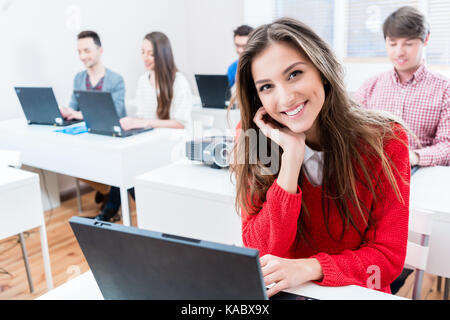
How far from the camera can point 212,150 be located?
171cm

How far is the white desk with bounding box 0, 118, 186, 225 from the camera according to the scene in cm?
214

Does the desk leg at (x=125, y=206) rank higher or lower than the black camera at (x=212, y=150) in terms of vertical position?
lower

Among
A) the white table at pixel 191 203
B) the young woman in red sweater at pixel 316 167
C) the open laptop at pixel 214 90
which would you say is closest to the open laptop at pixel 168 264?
the young woman in red sweater at pixel 316 167

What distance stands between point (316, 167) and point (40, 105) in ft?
6.90

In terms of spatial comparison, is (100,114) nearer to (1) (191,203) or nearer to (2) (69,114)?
(2) (69,114)

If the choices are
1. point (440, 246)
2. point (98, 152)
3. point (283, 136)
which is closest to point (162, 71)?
point (98, 152)

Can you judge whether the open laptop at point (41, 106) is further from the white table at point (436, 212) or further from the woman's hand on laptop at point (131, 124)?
the white table at point (436, 212)

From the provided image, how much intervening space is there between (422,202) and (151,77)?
2096 millimetres

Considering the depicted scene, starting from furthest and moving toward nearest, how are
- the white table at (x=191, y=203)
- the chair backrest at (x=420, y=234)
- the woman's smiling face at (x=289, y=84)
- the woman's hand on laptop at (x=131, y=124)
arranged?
the woman's hand on laptop at (x=131, y=124) → the white table at (x=191, y=203) → the chair backrest at (x=420, y=234) → the woman's smiling face at (x=289, y=84)

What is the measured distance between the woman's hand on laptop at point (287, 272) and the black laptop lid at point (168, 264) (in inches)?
11.0

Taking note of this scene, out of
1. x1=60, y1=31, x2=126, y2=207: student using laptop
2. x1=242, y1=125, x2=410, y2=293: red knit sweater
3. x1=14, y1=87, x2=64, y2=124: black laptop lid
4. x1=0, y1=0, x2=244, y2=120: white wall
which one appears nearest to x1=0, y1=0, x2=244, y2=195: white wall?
x1=0, y1=0, x2=244, y2=120: white wall

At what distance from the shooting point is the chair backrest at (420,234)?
3.64 ft
